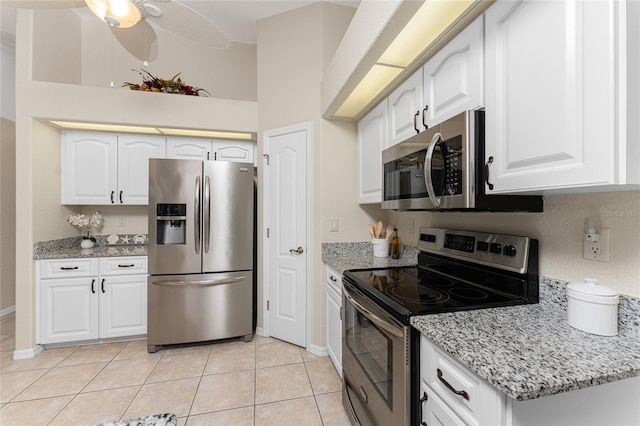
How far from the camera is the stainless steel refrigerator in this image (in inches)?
101

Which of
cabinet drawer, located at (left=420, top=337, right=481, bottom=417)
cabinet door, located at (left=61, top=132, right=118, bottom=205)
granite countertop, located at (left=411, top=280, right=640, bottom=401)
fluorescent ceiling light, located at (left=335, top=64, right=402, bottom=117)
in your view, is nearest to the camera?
granite countertop, located at (left=411, top=280, right=640, bottom=401)

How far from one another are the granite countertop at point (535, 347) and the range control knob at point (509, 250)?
0.62 ft

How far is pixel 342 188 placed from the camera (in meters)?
2.58

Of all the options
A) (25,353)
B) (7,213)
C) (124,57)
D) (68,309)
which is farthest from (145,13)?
(7,213)

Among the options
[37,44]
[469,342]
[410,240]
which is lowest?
[469,342]

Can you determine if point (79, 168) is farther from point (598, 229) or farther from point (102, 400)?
point (598, 229)

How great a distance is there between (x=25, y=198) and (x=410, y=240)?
11.2ft

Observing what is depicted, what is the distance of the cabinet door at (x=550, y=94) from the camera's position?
0.73 metres

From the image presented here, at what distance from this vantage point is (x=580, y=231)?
43.1 inches

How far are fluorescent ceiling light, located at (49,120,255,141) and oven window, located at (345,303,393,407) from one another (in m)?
2.28

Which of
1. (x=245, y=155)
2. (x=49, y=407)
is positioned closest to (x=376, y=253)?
(x=245, y=155)

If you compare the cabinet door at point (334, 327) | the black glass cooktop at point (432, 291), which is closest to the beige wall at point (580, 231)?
the black glass cooktop at point (432, 291)

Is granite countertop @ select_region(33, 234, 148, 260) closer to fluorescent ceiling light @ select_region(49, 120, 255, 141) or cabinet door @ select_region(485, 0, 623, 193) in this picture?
fluorescent ceiling light @ select_region(49, 120, 255, 141)

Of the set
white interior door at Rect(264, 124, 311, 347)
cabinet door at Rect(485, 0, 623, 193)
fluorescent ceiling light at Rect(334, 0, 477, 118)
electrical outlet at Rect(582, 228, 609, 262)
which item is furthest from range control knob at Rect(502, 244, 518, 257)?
white interior door at Rect(264, 124, 311, 347)
